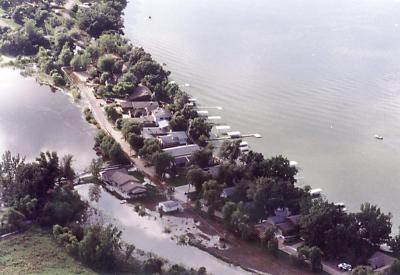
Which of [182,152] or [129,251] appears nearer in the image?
[129,251]

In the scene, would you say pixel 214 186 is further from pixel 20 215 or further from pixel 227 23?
pixel 227 23

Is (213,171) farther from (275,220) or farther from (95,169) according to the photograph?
(95,169)

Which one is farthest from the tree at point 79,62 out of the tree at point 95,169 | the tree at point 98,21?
the tree at point 95,169

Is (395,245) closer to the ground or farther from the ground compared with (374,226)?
closer to the ground

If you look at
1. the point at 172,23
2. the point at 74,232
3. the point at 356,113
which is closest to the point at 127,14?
the point at 172,23

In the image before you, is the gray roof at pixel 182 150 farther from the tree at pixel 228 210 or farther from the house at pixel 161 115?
the tree at pixel 228 210

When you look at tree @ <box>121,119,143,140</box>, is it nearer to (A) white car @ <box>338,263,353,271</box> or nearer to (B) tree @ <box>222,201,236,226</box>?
(B) tree @ <box>222,201,236,226</box>

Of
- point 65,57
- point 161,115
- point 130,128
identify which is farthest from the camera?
point 65,57

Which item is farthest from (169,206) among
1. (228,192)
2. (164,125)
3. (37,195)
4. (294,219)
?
(164,125)
